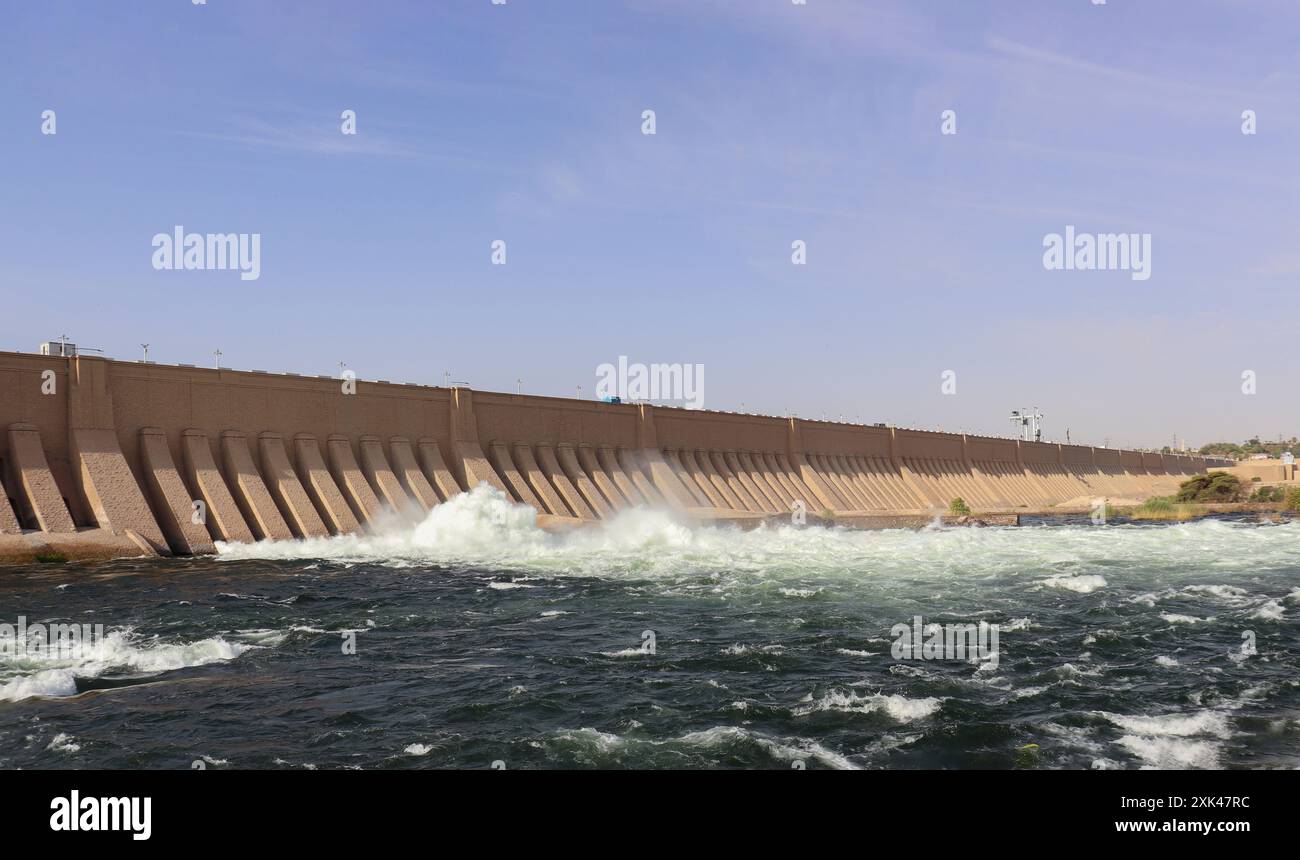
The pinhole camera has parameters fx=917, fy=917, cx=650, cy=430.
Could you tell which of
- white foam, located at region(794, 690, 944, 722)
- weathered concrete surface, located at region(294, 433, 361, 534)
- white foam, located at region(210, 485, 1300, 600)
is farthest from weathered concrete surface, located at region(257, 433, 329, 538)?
white foam, located at region(794, 690, 944, 722)

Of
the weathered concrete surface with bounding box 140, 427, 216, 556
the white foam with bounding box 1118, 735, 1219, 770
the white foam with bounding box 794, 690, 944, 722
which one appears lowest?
the white foam with bounding box 1118, 735, 1219, 770

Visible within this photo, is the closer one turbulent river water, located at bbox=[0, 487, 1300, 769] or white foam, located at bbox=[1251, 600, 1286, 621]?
turbulent river water, located at bbox=[0, 487, 1300, 769]

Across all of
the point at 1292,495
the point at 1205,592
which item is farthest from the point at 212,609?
the point at 1292,495

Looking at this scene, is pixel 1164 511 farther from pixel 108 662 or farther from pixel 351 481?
pixel 108 662

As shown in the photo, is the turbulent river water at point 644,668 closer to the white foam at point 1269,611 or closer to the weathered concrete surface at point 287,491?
the white foam at point 1269,611

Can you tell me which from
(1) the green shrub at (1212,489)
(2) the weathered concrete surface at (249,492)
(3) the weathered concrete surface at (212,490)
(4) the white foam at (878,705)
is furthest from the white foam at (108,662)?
(1) the green shrub at (1212,489)

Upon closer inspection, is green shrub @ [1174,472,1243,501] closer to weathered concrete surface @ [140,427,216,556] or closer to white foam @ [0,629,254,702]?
weathered concrete surface @ [140,427,216,556]
